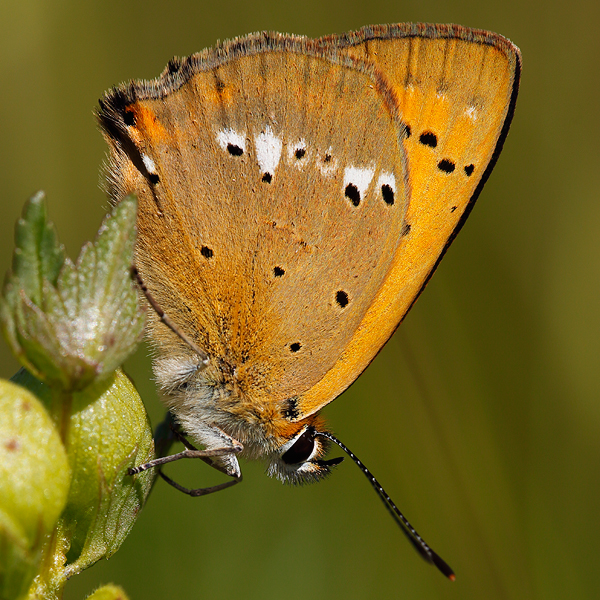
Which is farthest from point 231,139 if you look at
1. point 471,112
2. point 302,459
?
point 302,459

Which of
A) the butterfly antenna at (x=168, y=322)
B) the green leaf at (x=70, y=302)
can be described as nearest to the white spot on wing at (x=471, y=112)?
the butterfly antenna at (x=168, y=322)

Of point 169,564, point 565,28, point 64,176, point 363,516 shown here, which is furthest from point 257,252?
point 565,28

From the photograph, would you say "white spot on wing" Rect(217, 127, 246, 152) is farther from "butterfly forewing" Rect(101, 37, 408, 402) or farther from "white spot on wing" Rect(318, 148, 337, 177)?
"white spot on wing" Rect(318, 148, 337, 177)

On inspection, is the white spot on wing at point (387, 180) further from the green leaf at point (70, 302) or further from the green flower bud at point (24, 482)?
the green flower bud at point (24, 482)

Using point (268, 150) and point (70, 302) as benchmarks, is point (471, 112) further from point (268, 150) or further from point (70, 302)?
point (70, 302)

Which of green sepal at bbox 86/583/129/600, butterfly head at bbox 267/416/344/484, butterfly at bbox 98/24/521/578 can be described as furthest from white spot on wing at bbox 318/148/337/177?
green sepal at bbox 86/583/129/600

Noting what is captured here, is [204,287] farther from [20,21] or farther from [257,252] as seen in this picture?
[20,21]
